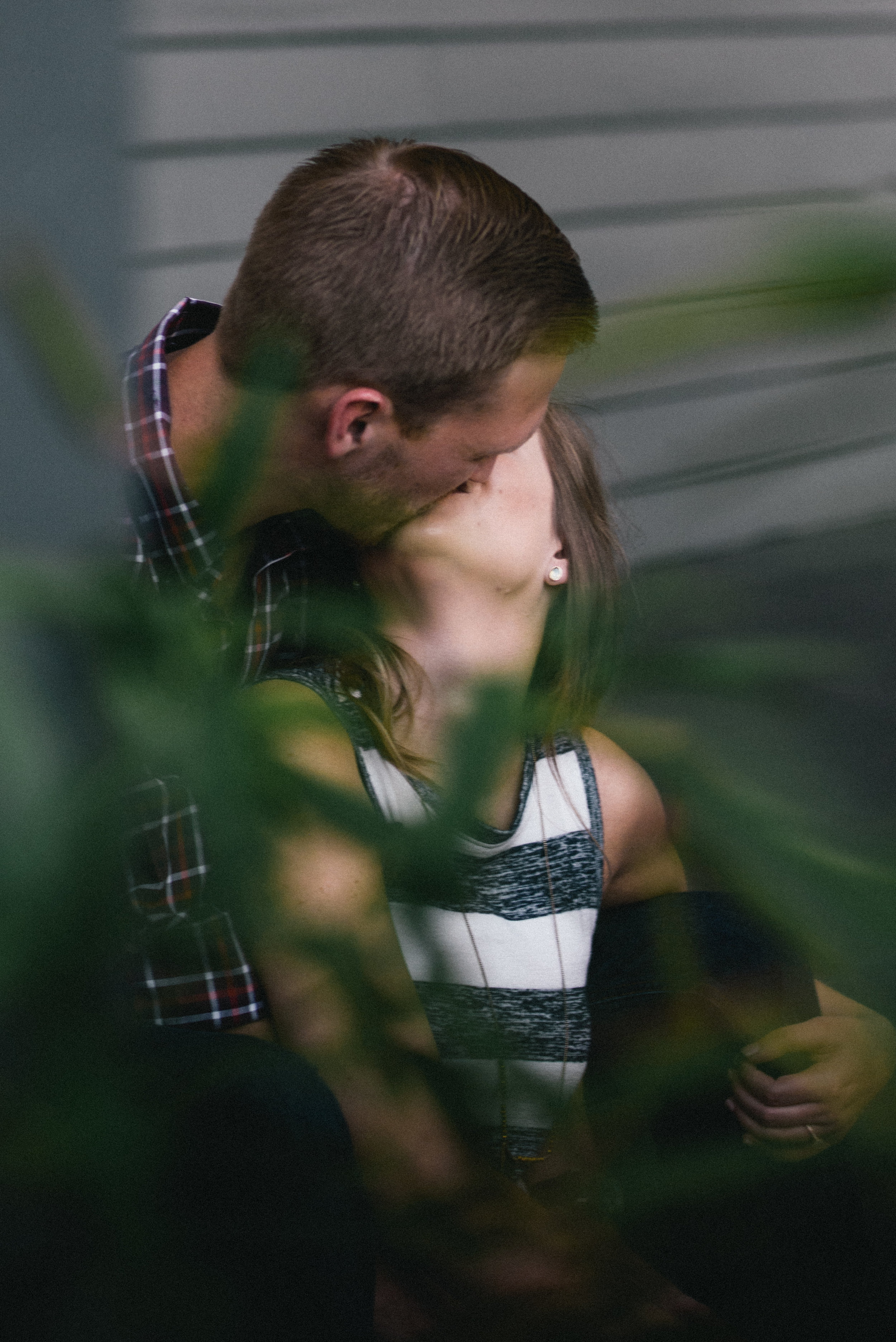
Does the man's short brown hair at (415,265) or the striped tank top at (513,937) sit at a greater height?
the man's short brown hair at (415,265)

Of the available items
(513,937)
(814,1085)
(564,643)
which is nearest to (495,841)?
(564,643)

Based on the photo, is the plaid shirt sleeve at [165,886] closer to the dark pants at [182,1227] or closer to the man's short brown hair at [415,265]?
the dark pants at [182,1227]

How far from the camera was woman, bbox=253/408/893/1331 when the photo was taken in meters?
0.30

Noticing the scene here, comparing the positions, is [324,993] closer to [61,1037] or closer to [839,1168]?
[61,1037]

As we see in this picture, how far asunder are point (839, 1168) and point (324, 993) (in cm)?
39

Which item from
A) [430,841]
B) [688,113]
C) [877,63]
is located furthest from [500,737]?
[688,113]

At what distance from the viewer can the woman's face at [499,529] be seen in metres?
0.80

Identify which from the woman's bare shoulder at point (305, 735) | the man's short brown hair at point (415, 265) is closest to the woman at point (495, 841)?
the woman's bare shoulder at point (305, 735)

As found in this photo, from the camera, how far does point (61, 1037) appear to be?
0.90 feet

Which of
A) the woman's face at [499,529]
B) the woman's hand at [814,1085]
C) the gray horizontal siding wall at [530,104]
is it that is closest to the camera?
the woman's hand at [814,1085]

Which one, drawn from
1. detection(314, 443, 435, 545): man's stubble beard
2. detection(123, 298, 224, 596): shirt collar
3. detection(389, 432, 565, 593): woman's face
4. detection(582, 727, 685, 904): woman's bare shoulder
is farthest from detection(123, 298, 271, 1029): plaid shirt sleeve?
detection(582, 727, 685, 904): woman's bare shoulder

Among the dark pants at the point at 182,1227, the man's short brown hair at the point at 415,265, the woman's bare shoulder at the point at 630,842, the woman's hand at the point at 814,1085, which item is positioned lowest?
the woman's bare shoulder at the point at 630,842

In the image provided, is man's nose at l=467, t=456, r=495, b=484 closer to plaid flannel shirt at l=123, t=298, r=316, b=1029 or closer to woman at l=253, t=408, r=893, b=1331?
woman at l=253, t=408, r=893, b=1331

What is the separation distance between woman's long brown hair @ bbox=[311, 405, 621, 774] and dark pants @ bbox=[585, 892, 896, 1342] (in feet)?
0.34
